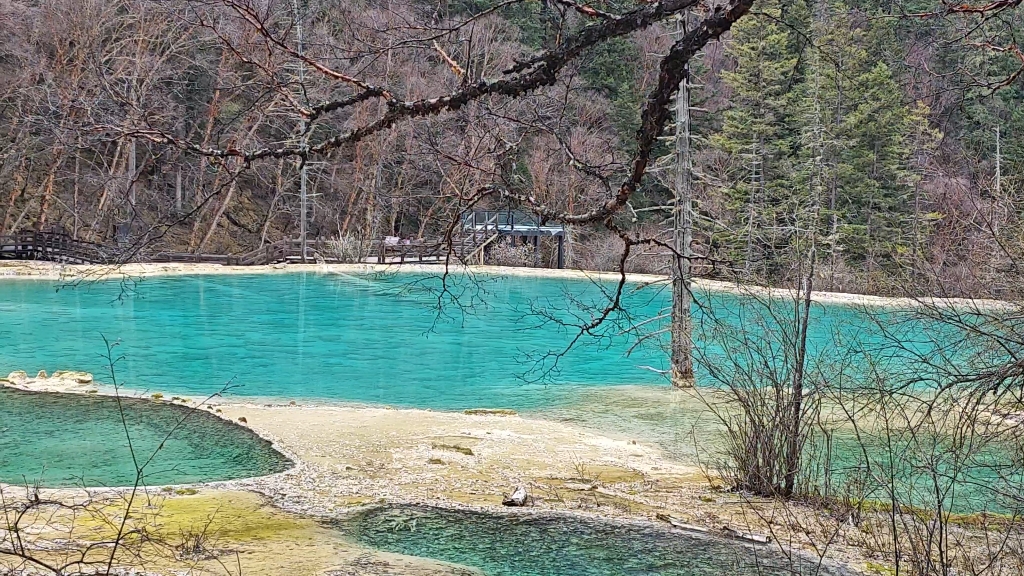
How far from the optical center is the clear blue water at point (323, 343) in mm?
13930

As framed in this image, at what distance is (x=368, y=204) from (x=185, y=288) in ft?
40.0

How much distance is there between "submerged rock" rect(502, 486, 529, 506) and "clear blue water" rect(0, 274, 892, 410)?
1947 millimetres

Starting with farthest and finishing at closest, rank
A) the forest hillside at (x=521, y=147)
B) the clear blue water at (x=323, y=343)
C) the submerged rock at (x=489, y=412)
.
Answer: the forest hillside at (x=521, y=147)
the clear blue water at (x=323, y=343)
the submerged rock at (x=489, y=412)

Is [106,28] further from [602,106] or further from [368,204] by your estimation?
[602,106]

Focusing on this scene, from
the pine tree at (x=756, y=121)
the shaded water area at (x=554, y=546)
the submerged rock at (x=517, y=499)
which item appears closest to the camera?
the shaded water area at (x=554, y=546)

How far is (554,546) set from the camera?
6.70 metres

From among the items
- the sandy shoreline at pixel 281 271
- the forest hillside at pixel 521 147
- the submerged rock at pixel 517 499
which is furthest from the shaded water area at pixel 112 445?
the forest hillside at pixel 521 147

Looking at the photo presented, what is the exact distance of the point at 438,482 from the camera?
8211mm

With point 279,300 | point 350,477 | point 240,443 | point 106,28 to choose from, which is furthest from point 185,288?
point 350,477

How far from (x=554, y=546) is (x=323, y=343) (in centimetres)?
1240

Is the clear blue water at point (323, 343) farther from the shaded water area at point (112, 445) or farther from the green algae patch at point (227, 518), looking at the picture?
the green algae patch at point (227, 518)

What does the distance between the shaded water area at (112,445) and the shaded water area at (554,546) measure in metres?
2.11

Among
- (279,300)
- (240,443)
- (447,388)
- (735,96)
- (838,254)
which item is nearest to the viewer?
(240,443)

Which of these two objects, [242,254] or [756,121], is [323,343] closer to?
[242,254]
